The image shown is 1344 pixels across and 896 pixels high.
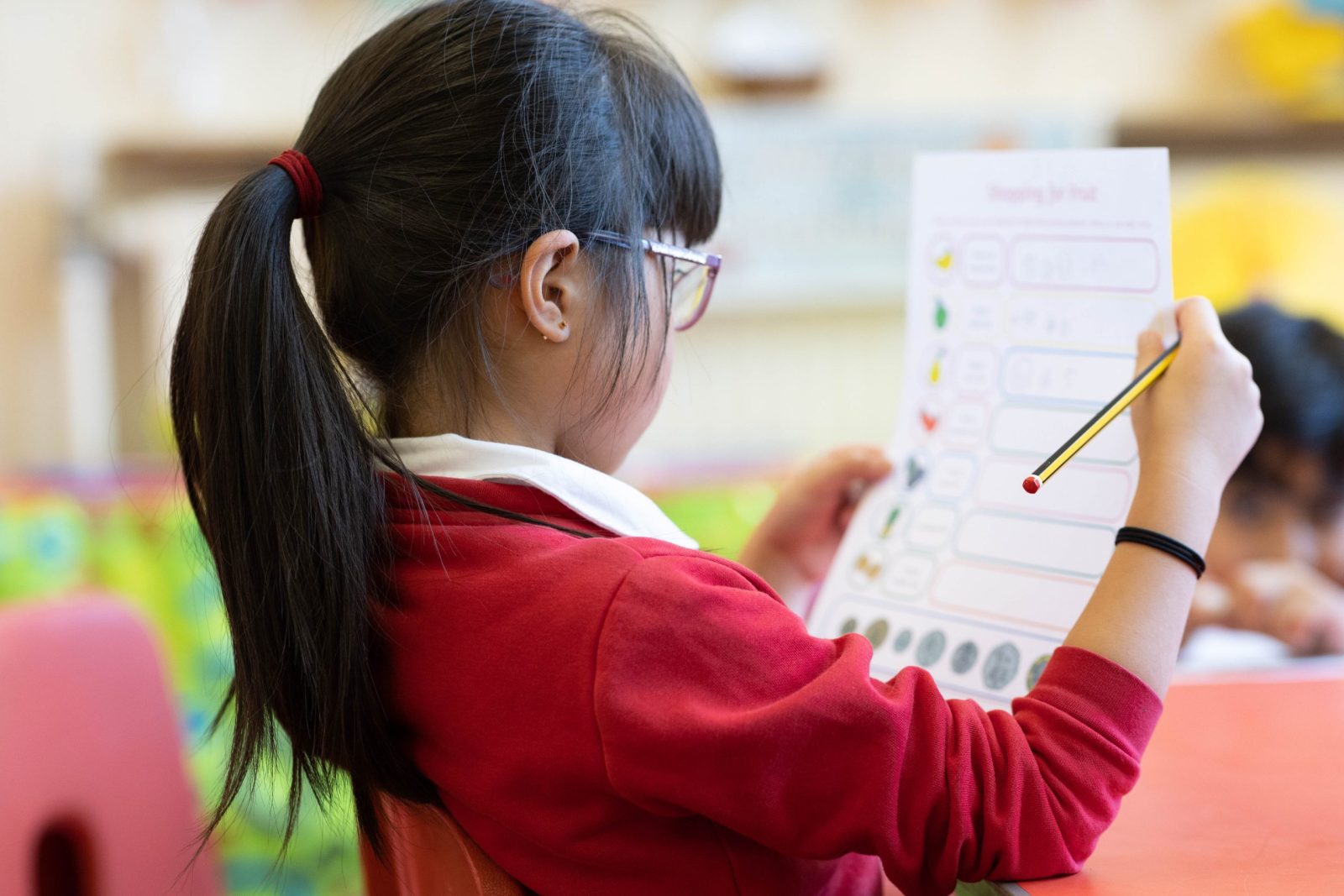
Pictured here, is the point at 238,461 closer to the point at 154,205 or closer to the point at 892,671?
the point at 892,671

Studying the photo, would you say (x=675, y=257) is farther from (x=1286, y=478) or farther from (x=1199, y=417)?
(x=1286, y=478)

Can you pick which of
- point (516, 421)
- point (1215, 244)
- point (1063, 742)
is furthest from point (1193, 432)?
point (1215, 244)

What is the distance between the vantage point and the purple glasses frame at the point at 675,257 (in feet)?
2.02

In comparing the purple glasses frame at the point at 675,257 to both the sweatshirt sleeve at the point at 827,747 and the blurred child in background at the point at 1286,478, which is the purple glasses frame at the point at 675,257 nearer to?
the sweatshirt sleeve at the point at 827,747

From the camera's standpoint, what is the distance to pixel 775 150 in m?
2.59

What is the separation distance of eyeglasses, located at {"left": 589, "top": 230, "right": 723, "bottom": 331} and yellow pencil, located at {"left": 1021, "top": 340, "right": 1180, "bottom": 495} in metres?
0.22

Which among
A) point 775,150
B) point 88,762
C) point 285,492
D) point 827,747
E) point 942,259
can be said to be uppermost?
point 775,150

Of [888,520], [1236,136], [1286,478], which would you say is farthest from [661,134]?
[1236,136]

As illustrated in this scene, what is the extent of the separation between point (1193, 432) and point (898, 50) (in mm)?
2305

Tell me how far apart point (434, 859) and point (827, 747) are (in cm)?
19

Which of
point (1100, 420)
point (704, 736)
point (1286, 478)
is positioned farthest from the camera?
point (1286, 478)

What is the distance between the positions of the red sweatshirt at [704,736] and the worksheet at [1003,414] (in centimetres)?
15

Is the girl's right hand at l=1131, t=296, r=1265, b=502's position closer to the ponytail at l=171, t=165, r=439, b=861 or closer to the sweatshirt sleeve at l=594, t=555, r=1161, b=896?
the sweatshirt sleeve at l=594, t=555, r=1161, b=896

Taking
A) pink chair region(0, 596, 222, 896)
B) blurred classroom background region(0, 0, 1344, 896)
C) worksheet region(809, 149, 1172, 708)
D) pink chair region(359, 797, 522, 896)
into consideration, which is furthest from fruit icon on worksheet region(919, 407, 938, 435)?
blurred classroom background region(0, 0, 1344, 896)
